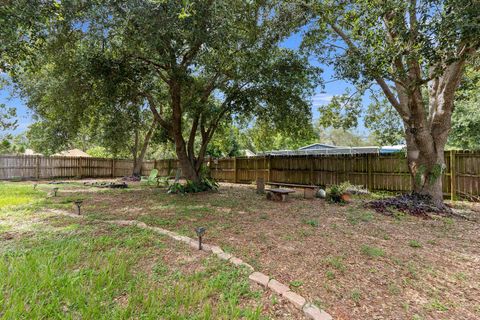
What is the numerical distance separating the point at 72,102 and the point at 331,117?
752 centimetres

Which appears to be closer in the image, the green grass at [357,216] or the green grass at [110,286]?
the green grass at [110,286]

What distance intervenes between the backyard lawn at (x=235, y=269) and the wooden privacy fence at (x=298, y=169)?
288 cm

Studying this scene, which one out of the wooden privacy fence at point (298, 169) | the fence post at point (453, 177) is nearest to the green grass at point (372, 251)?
the wooden privacy fence at point (298, 169)

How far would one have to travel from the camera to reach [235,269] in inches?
100

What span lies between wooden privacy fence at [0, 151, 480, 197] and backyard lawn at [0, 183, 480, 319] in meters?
2.88

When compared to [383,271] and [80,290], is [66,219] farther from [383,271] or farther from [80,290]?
[383,271]

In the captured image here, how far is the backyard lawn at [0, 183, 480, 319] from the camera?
1.99m

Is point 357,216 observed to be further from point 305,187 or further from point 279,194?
point 305,187

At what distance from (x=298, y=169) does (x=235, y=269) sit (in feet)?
26.2

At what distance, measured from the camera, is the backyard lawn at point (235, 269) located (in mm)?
1985

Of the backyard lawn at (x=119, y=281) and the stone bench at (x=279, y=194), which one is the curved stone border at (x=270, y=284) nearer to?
the backyard lawn at (x=119, y=281)

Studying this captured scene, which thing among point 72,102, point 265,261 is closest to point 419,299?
point 265,261

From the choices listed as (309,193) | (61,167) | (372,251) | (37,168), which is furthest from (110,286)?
(61,167)

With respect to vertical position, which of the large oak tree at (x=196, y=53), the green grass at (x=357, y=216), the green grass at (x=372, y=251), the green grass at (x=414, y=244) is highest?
the large oak tree at (x=196, y=53)
